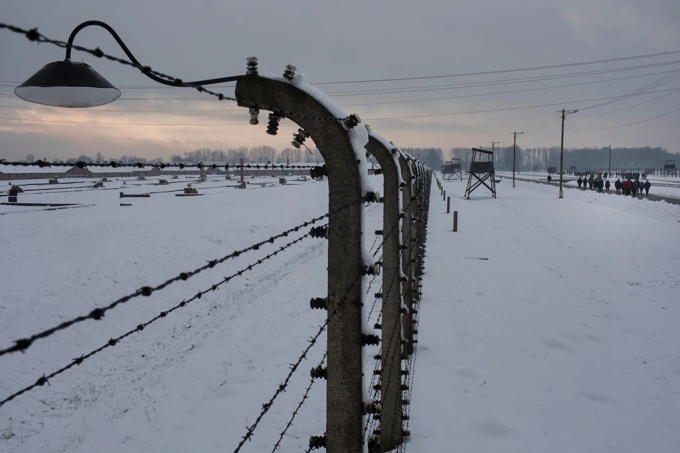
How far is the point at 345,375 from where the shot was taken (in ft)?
9.20

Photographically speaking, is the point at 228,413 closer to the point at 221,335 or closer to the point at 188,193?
the point at 221,335

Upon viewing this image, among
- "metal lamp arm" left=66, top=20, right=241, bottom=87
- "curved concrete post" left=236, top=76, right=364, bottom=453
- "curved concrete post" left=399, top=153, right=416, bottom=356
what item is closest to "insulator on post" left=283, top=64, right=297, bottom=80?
"curved concrete post" left=236, top=76, right=364, bottom=453

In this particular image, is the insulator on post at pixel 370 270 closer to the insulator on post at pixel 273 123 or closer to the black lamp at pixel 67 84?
the insulator on post at pixel 273 123

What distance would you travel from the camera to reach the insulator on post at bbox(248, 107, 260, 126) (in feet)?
8.93

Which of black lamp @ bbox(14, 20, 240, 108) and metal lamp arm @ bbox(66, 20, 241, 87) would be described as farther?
black lamp @ bbox(14, 20, 240, 108)

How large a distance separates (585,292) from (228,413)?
9803 millimetres

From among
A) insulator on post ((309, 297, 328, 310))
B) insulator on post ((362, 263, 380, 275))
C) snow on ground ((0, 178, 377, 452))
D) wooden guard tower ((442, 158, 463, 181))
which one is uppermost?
wooden guard tower ((442, 158, 463, 181))

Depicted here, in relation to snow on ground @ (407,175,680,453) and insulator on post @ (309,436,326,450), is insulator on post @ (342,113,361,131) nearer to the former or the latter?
insulator on post @ (309,436,326,450)

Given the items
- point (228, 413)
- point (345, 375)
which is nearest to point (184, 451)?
point (228, 413)

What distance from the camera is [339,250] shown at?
8.92 feet

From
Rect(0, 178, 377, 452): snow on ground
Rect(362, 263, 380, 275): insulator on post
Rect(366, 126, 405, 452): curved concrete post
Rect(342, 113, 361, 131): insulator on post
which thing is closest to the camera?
Rect(342, 113, 361, 131): insulator on post

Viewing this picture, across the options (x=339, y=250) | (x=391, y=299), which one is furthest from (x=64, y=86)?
(x=391, y=299)

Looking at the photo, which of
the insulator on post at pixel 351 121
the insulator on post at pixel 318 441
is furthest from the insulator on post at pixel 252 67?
the insulator on post at pixel 318 441

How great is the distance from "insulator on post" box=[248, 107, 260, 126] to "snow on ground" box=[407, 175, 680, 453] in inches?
176
